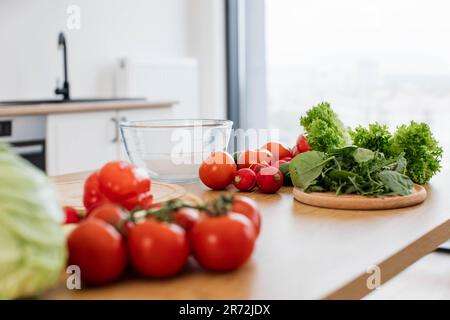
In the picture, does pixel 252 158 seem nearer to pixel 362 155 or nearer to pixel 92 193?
pixel 362 155

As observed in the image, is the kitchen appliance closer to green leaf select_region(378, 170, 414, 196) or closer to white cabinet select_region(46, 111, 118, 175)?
white cabinet select_region(46, 111, 118, 175)

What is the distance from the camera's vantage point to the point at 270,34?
4922mm

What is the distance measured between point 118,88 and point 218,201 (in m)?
3.62

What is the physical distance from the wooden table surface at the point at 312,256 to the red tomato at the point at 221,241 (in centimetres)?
2

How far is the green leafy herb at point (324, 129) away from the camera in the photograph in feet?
4.81

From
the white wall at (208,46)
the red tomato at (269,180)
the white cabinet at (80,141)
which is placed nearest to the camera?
the red tomato at (269,180)

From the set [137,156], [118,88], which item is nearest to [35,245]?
[137,156]

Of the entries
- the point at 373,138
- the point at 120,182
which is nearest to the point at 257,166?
the point at 373,138

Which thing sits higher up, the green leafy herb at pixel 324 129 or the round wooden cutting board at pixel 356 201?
the green leafy herb at pixel 324 129

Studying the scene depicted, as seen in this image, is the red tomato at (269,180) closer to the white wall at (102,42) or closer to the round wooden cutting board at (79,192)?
the round wooden cutting board at (79,192)

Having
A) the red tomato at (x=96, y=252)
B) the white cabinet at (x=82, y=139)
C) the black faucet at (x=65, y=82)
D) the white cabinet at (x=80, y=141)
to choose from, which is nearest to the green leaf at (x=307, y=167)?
the red tomato at (x=96, y=252)

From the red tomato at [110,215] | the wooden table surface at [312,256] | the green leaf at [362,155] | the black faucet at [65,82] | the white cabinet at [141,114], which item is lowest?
the wooden table surface at [312,256]

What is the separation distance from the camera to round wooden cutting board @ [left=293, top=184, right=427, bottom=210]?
124cm

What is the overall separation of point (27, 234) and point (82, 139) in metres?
2.74
